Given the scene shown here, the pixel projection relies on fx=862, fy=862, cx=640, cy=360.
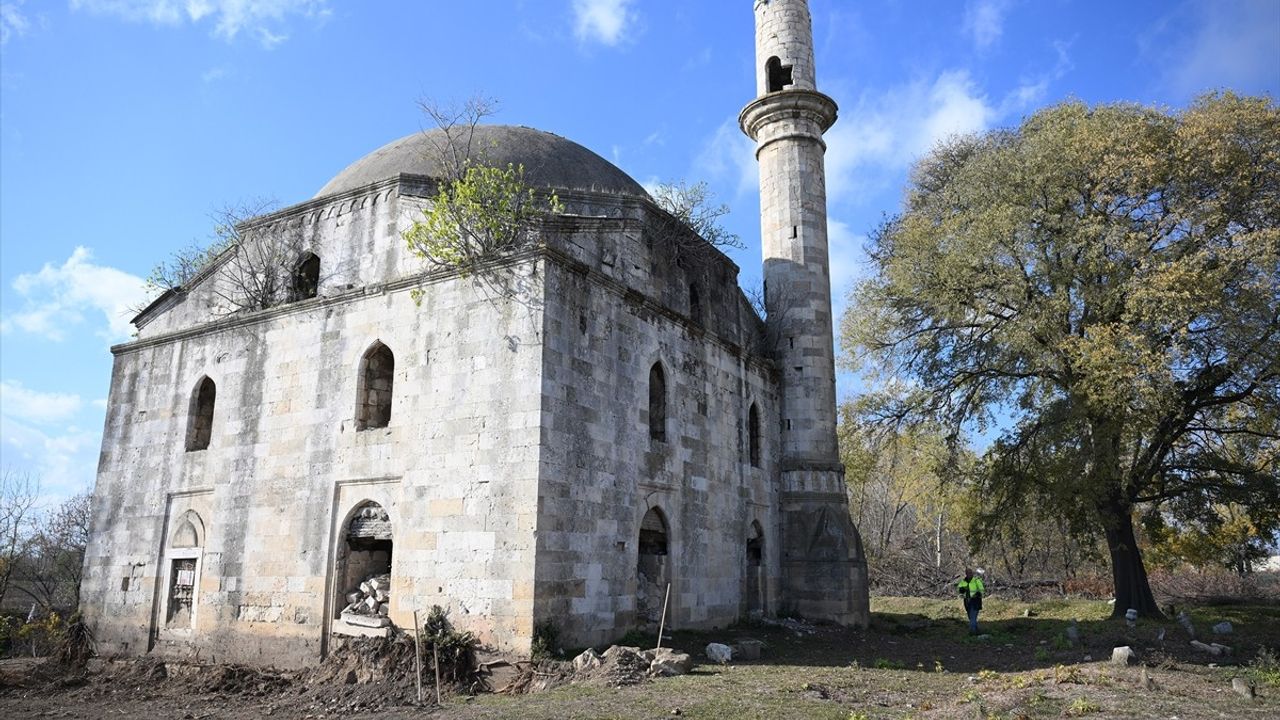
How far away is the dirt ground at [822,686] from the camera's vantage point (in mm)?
8623

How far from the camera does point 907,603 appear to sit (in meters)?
23.3

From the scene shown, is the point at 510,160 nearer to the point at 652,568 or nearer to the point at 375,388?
the point at 375,388

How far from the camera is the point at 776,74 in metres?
19.8

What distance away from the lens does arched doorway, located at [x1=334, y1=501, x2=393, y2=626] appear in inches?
477

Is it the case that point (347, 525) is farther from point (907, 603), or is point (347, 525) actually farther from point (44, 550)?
point (44, 550)

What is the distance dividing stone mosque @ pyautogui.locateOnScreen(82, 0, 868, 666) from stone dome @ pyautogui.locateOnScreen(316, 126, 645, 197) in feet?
0.23

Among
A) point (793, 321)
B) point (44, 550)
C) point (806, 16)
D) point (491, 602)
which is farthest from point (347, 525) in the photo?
point (44, 550)

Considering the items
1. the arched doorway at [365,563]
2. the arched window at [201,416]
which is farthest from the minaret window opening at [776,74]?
the arched window at [201,416]

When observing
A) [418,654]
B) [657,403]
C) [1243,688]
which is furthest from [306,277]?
[1243,688]

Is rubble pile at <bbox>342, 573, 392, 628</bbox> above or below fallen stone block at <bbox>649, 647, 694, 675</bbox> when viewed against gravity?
above

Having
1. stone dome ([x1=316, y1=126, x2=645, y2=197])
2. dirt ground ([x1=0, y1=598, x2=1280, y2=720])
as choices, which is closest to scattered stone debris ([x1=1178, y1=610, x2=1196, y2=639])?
dirt ground ([x1=0, y1=598, x2=1280, y2=720])

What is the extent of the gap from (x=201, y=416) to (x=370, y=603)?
18.6 feet

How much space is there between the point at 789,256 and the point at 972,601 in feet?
25.9

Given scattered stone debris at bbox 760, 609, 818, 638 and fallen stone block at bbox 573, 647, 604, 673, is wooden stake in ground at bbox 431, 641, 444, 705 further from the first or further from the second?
scattered stone debris at bbox 760, 609, 818, 638
